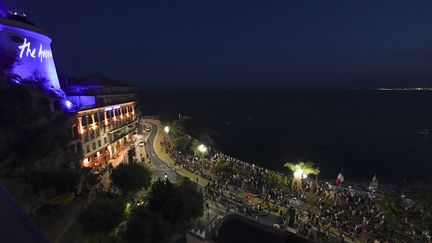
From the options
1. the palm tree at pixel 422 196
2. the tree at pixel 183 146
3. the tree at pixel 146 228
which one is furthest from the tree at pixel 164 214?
the tree at pixel 183 146

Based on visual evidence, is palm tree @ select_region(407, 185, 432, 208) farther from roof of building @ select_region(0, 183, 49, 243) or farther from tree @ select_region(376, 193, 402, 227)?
roof of building @ select_region(0, 183, 49, 243)

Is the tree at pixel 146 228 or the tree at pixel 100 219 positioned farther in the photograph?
the tree at pixel 100 219

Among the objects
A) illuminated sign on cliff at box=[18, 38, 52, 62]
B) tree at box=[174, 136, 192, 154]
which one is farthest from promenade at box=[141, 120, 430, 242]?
illuminated sign on cliff at box=[18, 38, 52, 62]

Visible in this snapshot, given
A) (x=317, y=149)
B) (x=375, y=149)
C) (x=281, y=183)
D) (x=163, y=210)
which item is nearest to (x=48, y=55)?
(x=163, y=210)

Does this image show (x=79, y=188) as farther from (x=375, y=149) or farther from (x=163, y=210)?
(x=375, y=149)

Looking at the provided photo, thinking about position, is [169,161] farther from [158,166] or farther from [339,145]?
[339,145]

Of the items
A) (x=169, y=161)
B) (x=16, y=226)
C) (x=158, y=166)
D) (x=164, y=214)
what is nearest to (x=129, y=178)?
(x=164, y=214)

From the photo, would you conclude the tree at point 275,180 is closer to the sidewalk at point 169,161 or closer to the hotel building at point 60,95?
the sidewalk at point 169,161
